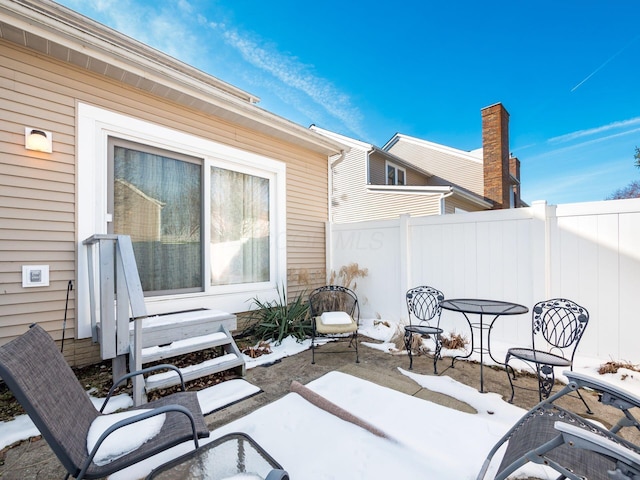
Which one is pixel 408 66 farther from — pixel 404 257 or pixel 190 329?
pixel 190 329

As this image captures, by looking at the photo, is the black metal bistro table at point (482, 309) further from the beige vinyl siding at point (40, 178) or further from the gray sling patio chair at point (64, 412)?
the beige vinyl siding at point (40, 178)

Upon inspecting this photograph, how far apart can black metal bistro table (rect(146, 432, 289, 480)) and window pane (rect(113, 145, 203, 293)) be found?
245cm

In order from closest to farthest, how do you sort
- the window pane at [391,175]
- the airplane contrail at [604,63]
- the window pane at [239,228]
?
the window pane at [239,228]
the airplane contrail at [604,63]
the window pane at [391,175]

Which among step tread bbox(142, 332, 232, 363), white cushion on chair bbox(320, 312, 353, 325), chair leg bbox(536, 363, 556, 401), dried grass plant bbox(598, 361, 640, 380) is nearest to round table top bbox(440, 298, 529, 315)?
chair leg bbox(536, 363, 556, 401)

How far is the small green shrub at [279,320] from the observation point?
4.23 m

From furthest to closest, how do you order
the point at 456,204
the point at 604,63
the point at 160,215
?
the point at 456,204, the point at 604,63, the point at 160,215

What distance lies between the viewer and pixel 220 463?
1.48m

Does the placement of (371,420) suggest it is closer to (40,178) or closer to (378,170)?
(40,178)

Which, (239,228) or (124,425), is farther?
(239,228)

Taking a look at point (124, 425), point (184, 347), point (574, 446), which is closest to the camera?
point (574, 446)

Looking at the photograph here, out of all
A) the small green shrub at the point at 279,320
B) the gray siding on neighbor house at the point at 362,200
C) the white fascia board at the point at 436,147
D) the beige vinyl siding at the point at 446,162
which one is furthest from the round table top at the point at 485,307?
the white fascia board at the point at 436,147

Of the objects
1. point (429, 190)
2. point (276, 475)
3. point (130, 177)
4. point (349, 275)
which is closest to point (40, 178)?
point (130, 177)

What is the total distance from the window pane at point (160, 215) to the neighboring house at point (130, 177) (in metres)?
0.01

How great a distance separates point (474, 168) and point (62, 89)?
13038mm
